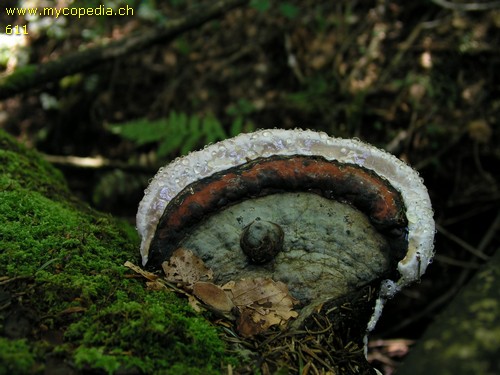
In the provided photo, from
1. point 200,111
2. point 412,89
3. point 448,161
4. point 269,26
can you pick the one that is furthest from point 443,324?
point 269,26

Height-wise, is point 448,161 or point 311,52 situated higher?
point 311,52

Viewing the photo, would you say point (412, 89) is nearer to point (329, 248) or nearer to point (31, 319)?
point (329, 248)

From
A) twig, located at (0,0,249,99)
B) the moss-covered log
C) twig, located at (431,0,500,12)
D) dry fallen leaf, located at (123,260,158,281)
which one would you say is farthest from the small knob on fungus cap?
twig, located at (431,0,500,12)

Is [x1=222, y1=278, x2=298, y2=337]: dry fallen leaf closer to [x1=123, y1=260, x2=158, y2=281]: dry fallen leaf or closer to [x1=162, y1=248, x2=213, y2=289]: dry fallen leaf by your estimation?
[x1=162, y1=248, x2=213, y2=289]: dry fallen leaf

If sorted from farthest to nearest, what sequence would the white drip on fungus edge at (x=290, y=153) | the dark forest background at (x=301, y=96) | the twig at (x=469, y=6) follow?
the twig at (x=469, y=6)
the dark forest background at (x=301, y=96)
the white drip on fungus edge at (x=290, y=153)

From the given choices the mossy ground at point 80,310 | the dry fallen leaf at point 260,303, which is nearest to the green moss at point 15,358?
the mossy ground at point 80,310

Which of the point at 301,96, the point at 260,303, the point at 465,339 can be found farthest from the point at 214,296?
the point at 301,96

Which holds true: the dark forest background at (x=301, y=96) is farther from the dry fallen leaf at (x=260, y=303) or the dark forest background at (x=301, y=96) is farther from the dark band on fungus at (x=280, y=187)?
the dry fallen leaf at (x=260, y=303)
